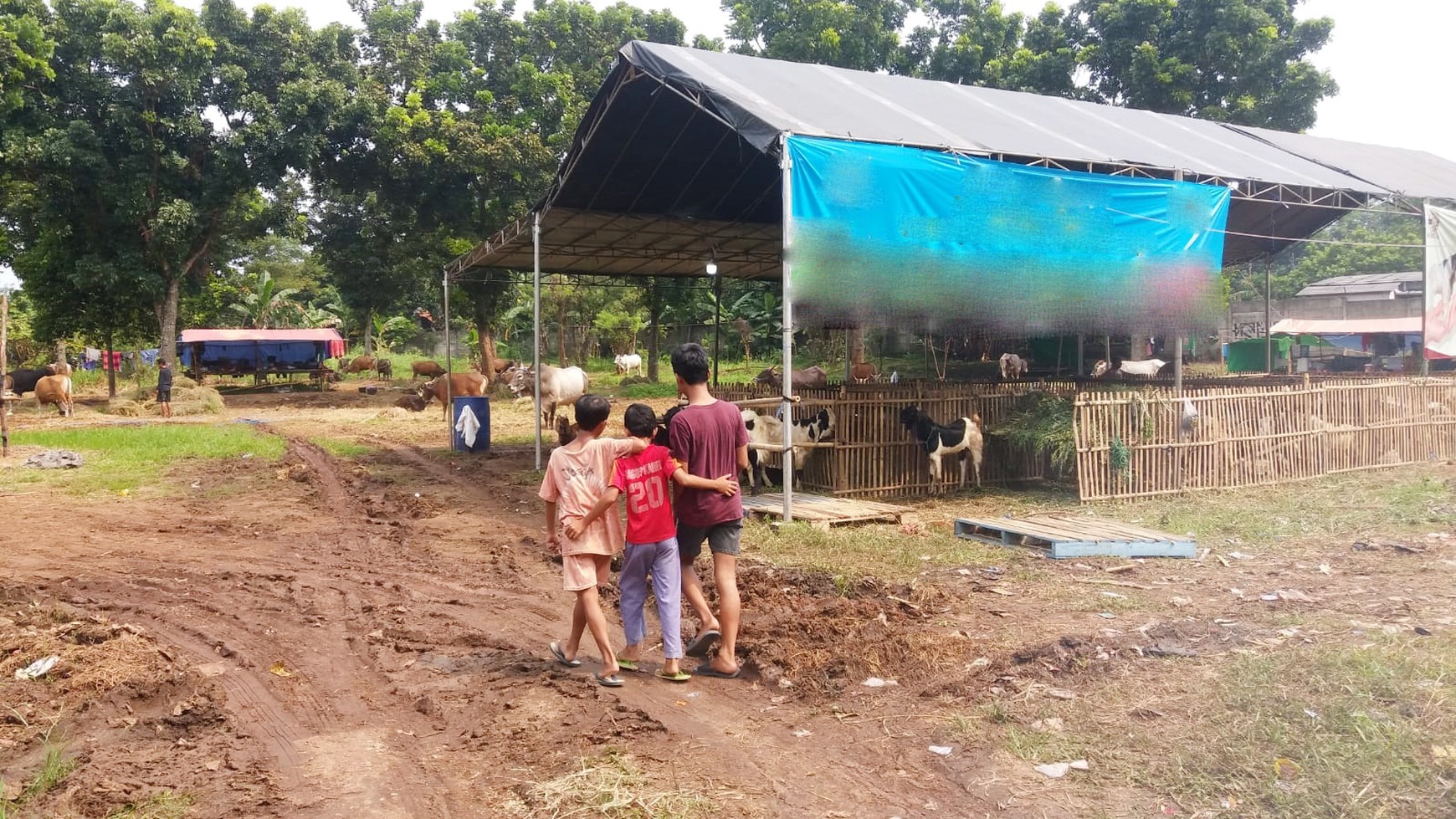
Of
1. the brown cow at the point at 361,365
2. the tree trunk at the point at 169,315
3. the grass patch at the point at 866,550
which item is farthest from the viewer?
the brown cow at the point at 361,365

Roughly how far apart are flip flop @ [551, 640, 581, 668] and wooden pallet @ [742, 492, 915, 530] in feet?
12.4

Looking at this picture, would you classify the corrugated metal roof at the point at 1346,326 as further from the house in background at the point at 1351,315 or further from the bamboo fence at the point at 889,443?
the bamboo fence at the point at 889,443

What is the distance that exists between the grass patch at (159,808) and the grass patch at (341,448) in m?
12.1

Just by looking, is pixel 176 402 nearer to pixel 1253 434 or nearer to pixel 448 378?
pixel 448 378

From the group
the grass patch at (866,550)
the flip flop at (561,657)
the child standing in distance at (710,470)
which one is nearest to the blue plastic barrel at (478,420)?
the grass patch at (866,550)

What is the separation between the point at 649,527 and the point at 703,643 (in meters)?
0.93

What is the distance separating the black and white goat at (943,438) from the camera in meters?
10.9

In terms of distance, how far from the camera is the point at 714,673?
494cm

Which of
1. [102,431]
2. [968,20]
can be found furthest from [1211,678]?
[968,20]

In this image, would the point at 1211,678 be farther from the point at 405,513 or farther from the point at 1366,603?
the point at 405,513

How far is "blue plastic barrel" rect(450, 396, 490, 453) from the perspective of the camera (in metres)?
15.4

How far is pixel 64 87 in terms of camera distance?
72.9 feet

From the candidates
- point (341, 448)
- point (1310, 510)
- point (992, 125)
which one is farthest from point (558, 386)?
point (1310, 510)

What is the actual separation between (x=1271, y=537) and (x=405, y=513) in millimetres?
8557
